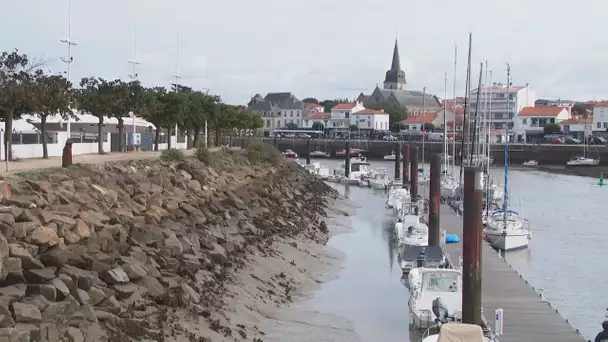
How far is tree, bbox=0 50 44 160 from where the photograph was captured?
108ft

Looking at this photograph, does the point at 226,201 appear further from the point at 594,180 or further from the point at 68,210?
the point at 594,180

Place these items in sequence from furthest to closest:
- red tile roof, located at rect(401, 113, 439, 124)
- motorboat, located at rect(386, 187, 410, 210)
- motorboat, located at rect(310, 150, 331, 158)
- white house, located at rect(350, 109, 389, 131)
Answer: white house, located at rect(350, 109, 389, 131) → red tile roof, located at rect(401, 113, 439, 124) → motorboat, located at rect(310, 150, 331, 158) → motorboat, located at rect(386, 187, 410, 210)

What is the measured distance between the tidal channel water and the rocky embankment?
7.23ft

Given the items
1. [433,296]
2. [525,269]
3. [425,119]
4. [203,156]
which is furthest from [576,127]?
[433,296]

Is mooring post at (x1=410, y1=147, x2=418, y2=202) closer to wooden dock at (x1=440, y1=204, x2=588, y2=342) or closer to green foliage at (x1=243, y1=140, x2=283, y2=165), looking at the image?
green foliage at (x1=243, y1=140, x2=283, y2=165)

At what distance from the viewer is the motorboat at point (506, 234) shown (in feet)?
128

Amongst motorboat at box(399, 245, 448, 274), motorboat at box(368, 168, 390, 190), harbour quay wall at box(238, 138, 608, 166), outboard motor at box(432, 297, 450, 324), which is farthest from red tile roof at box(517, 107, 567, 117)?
outboard motor at box(432, 297, 450, 324)

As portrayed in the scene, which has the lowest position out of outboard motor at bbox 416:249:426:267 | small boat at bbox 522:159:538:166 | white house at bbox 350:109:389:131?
outboard motor at bbox 416:249:426:267

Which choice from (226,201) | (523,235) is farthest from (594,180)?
(226,201)

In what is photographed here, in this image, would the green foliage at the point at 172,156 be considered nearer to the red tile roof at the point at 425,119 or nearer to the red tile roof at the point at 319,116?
the red tile roof at the point at 425,119

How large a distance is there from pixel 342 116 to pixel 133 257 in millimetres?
161990

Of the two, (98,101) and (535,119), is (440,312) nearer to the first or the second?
(98,101)

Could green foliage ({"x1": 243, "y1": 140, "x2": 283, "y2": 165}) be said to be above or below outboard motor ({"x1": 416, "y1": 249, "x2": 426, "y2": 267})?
above

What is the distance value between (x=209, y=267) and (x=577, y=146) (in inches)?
3972
